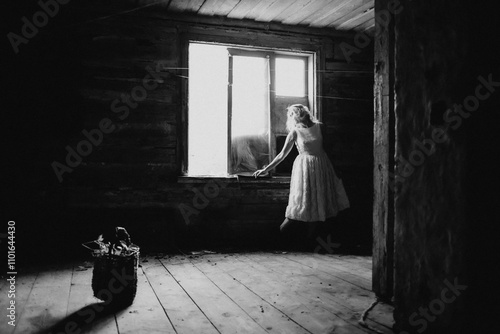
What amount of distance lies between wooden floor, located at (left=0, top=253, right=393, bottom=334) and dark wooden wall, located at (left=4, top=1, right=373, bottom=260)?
989mm

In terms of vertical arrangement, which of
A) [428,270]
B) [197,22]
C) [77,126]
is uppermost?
[197,22]

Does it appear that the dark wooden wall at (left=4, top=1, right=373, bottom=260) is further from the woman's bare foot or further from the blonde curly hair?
the blonde curly hair

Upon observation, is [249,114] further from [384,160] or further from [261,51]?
[384,160]

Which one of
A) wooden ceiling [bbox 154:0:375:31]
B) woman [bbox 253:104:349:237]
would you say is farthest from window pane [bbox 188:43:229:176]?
woman [bbox 253:104:349:237]

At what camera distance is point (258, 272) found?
12.7 ft

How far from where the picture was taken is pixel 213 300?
2.87 meters

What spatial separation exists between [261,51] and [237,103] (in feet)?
2.80

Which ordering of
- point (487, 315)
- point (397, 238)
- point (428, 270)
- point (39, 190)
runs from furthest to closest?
point (39, 190)
point (397, 238)
point (428, 270)
point (487, 315)

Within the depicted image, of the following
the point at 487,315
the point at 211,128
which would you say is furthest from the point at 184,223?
the point at 487,315

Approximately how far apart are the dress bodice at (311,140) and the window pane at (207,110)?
1.09 metres

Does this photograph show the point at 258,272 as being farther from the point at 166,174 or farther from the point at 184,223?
the point at 166,174

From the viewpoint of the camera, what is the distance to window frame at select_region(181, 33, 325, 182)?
5320 millimetres

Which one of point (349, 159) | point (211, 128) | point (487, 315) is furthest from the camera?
point (349, 159)

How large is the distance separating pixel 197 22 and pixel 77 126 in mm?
2099
